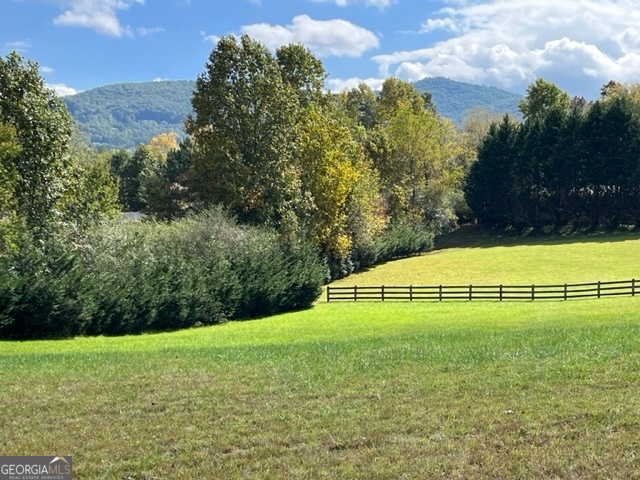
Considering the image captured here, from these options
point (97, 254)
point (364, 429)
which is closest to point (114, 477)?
point (364, 429)

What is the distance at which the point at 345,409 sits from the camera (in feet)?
22.8

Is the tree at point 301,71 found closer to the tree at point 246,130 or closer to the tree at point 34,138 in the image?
the tree at point 246,130

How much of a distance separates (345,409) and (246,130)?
30.6m

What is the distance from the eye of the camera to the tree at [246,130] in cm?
3484

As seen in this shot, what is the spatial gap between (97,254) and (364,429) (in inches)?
867

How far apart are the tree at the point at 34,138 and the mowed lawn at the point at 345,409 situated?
43.8 feet

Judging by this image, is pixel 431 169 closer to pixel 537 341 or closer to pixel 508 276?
pixel 508 276

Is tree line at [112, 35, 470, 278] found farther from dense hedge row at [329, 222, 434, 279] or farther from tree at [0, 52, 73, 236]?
tree at [0, 52, 73, 236]

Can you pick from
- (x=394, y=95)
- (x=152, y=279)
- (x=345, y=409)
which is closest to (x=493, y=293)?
(x=152, y=279)

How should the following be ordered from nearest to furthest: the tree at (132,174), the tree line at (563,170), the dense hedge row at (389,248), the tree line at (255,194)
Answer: the tree line at (255,194) → the dense hedge row at (389,248) → the tree line at (563,170) → the tree at (132,174)

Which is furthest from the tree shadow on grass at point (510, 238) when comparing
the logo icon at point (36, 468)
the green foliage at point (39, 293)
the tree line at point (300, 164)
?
the logo icon at point (36, 468)

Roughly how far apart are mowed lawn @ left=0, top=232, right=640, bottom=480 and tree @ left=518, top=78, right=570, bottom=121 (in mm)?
70016

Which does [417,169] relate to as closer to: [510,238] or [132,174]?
[510,238]

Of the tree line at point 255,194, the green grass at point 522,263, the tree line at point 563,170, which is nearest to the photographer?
the tree line at point 255,194
